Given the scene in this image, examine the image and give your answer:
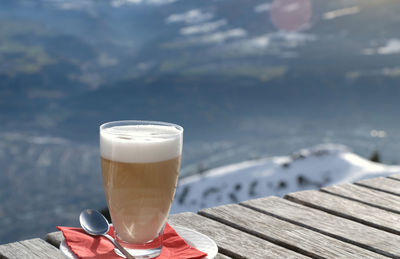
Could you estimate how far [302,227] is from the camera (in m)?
1.36

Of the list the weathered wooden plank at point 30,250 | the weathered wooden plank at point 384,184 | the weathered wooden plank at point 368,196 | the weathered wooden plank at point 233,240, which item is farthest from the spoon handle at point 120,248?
the weathered wooden plank at point 384,184

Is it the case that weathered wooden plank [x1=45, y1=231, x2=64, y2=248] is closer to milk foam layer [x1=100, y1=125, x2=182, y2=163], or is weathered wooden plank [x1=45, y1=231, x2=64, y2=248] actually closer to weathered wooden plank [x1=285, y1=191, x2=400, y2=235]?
milk foam layer [x1=100, y1=125, x2=182, y2=163]

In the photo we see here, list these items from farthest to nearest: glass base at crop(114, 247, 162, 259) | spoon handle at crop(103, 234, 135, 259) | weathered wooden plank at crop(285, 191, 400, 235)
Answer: weathered wooden plank at crop(285, 191, 400, 235) → glass base at crop(114, 247, 162, 259) → spoon handle at crop(103, 234, 135, 259)

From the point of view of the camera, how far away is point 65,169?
95.8ft

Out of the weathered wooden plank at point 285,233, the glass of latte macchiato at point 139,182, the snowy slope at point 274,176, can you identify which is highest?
the glass of latte macchiato at point 139,182

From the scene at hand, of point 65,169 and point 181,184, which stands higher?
point 181,184

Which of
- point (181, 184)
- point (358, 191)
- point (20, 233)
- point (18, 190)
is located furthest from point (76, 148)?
point (358, 191)

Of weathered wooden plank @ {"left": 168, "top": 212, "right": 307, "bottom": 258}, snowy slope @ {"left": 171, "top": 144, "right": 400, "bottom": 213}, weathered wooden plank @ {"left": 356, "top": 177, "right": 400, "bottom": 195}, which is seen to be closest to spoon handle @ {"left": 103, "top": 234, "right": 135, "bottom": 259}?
weathered wooden plank @ {"left": 168, "top": 212, "right": 307, "bottom": 258}

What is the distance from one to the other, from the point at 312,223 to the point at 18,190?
2770 centimetres

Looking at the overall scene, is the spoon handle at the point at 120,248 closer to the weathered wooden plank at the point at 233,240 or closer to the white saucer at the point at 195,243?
the white saucer at the point at 195,243

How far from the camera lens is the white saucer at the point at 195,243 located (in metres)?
1.09

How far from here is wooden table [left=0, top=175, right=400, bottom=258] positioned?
1182 millimetres

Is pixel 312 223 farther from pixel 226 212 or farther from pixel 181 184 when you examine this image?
pixel 181 184

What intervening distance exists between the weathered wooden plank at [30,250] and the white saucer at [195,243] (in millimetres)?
44
